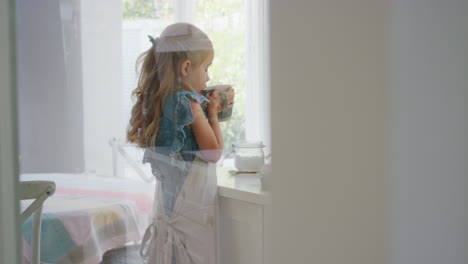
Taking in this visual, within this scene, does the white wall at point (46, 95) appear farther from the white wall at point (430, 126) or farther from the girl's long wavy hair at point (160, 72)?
the white wall at point (430, 126)

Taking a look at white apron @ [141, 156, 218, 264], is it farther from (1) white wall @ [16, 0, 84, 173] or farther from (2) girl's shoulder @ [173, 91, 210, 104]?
(1) white wall @ [16, 0, 84, 173]

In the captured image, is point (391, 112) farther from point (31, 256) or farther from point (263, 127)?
point (31, 256)

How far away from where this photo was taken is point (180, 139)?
646mm

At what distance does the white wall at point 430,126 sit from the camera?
361 millimetres

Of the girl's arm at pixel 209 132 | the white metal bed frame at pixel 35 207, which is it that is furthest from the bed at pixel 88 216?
the girl's arm at pixel 209 132

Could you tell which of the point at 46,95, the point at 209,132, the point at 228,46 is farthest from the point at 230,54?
the point at 46,95

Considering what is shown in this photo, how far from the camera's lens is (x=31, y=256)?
721 millimetres

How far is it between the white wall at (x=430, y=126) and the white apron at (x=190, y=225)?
295mm

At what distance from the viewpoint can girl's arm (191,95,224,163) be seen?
1.95 feet

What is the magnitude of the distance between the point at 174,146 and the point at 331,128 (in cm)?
32

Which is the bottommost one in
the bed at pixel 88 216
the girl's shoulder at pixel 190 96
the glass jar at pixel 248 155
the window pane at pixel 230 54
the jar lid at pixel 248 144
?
the bed at pixel 88 216

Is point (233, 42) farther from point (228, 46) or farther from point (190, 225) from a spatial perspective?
point (190, 225)

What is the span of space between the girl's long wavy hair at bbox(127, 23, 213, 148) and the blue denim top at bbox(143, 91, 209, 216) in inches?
0.6

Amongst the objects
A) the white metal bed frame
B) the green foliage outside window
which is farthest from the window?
the white metal bed frame
